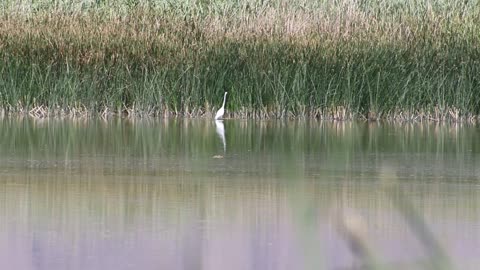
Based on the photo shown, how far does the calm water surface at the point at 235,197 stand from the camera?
4535 millimetres

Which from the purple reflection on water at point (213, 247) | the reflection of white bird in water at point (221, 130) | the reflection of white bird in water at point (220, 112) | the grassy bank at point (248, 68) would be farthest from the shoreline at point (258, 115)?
the purple reflection on water at point (213, 247)

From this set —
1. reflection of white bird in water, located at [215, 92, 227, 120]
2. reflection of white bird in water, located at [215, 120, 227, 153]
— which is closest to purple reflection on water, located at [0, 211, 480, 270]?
reflection of white bird in water, located at [215, 120, 227, 153]

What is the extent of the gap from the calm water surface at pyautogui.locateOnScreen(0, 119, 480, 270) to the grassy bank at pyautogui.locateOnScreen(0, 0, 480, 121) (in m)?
1.16

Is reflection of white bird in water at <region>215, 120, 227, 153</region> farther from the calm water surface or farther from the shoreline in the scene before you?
the shoreline

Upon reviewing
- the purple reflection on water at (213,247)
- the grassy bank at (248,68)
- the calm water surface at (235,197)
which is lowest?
the purple reflection on water at (213,247)

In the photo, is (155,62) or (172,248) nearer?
(172,248)

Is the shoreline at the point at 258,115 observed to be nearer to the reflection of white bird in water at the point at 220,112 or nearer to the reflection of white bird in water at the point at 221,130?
the reflection of white bird in water at the point at 220,112

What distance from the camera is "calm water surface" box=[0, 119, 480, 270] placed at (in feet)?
14.9

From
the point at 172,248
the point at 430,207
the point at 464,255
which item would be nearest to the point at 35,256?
the point at 172,248

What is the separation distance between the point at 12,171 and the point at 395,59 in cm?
651

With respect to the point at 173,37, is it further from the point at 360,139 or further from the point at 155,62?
the point at 360,139

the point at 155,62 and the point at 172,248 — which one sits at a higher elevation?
the point at 155,62

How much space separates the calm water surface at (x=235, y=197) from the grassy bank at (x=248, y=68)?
1.16 meters

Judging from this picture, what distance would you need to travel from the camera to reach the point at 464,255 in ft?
15.8
